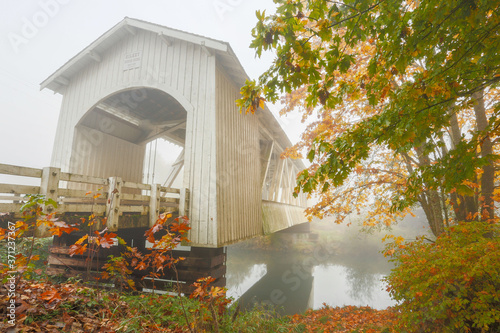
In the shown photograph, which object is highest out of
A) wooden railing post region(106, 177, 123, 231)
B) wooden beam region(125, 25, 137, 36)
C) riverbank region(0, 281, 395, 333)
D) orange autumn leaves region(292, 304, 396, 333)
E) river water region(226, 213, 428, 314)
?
wooden beam region(125, 25, 137, 36)

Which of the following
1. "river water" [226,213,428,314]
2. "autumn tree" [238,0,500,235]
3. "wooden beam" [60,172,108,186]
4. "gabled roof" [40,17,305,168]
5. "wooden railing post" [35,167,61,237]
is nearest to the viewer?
"autumn tree" [238,0,500,235]

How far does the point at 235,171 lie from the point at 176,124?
4.50 metres

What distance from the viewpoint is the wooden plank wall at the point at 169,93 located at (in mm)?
5613

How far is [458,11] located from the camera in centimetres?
204

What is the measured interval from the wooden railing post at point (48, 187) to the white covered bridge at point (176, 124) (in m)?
0.07

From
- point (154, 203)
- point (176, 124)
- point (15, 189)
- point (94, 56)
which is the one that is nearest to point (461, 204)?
point (154, 203)

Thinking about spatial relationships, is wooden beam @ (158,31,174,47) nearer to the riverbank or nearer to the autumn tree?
the autumn tree

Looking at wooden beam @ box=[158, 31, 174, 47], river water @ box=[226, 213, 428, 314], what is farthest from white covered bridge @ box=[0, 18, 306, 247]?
river water @ box=[226, 213, 428, 314]

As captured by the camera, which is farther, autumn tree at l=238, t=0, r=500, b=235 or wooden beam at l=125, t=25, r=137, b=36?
wooden beam at l=125, t=25, r=137, b=36

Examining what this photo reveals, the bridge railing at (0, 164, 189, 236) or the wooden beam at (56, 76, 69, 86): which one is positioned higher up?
the wooden beam at (56, 76, 69, 86)

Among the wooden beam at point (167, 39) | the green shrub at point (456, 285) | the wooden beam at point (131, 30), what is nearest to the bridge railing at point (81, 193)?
the wooden beam at point (167, 39)

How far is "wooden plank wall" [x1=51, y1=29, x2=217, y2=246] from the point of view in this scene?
18.4ft

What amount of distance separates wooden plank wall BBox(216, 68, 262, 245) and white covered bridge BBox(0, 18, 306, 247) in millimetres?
27

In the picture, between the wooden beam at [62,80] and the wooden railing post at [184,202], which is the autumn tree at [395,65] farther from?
the wooden beam at [62,80]
